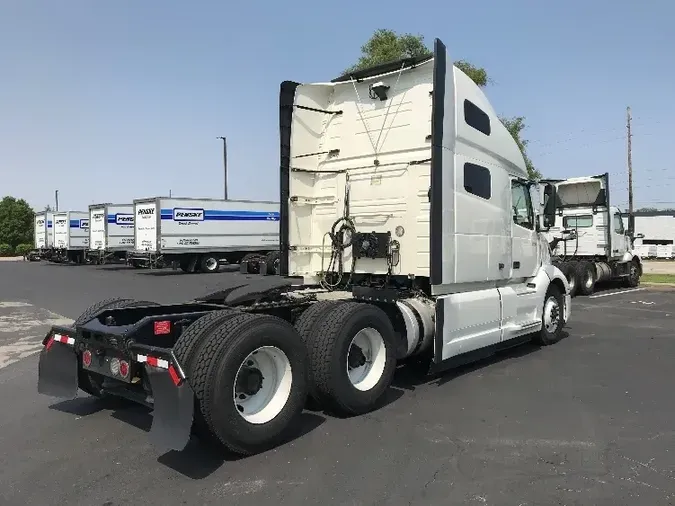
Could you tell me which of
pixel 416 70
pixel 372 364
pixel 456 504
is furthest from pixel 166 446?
pixel 416 70

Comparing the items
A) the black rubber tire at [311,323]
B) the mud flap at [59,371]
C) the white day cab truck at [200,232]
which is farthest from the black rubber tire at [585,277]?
the mud flap at [59,371]

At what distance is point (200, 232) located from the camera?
2870cm

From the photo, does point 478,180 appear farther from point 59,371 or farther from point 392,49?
point 392,49

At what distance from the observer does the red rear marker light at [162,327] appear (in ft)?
16.5

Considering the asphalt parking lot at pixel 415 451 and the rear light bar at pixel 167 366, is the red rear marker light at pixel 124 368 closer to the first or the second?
the rear light bar at pixel 167 366

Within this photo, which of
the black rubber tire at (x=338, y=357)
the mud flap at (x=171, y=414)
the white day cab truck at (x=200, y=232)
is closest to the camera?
the mud flap at (x=171, y=414)

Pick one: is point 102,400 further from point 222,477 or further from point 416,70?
point 416,70

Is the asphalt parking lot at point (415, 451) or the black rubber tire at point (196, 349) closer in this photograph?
the asphalt parking lot at point (415, 451)

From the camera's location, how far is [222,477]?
4.13m

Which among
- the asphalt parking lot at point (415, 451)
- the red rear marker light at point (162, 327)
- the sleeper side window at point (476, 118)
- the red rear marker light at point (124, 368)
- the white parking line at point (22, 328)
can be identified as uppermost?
the sleeper side window at point (476, 118)

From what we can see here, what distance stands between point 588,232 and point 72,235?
3286cm

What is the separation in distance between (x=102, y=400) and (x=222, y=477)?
2488 mm

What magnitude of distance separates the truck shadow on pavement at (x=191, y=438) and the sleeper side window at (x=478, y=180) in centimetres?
338

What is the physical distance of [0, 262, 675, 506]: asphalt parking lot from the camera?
386cm
